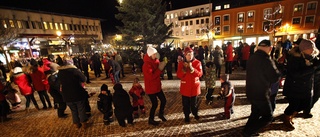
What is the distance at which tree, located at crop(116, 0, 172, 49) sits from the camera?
39.3 feet

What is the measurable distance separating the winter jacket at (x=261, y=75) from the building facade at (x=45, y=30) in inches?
894

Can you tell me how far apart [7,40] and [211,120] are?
21674 millimetres

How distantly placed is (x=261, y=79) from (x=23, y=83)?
703 cm

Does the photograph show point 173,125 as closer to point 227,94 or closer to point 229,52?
point 227,94

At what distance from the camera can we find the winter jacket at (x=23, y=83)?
5.19 meters

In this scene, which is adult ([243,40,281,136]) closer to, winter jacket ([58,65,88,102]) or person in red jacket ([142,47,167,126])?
person in red jacket ([142,47,167,126])

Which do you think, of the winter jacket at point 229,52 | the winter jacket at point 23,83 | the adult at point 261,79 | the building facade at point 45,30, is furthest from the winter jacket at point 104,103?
the building facade at point 45,30

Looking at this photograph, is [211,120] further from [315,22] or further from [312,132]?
[315,22]

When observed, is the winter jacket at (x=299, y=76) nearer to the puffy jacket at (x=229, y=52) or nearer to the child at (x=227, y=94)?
the child at (x=227, y=94)

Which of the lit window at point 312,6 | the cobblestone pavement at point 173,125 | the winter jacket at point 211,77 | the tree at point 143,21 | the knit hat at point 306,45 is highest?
the lit window at point 312,6

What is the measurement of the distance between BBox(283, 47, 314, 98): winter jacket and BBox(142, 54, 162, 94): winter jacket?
115 inches

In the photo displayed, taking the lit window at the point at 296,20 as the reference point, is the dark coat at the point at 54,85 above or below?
below

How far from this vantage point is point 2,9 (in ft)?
88.8

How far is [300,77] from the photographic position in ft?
10.5
